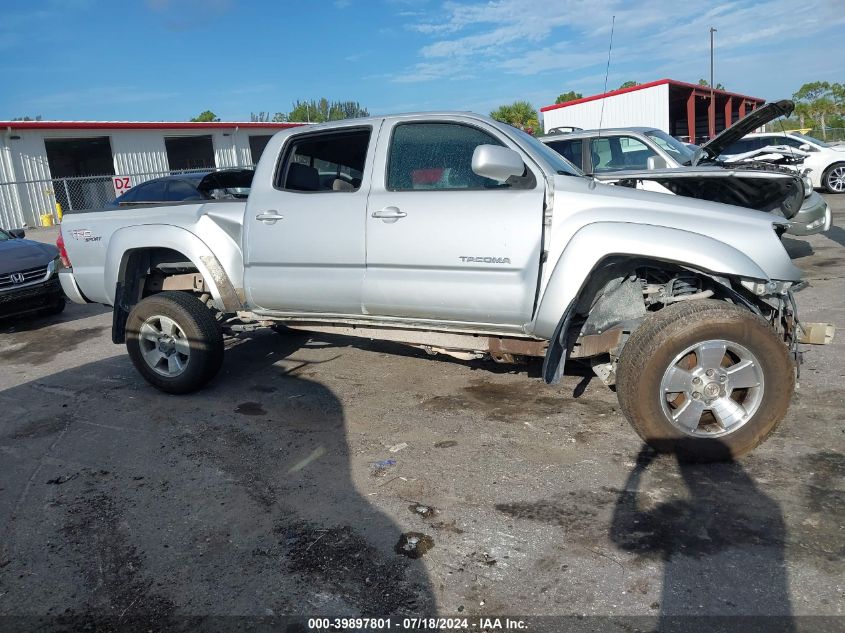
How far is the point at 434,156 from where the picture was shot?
449cm

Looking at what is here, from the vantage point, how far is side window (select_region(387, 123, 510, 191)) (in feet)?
14.3

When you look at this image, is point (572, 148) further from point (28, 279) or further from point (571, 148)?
point (28, 279)

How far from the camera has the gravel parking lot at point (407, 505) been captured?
2820mm

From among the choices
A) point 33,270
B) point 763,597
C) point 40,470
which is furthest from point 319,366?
point 33,270

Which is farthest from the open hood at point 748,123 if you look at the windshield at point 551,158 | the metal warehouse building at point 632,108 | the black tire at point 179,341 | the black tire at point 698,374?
the metal warehouse building at point 632,108

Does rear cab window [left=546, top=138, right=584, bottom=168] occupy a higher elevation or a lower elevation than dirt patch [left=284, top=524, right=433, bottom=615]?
higher

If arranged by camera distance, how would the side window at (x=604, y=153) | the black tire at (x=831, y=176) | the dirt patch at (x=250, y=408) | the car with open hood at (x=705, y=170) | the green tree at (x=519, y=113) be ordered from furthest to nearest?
the green tree at (x=519, y=113) → the black tire at (x=831, y=176) → the side window at (x=604, y=153) → the dirt patch at (x=250, y=408) → the car with open hood at (x=705, y=170)

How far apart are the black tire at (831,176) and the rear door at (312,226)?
16.1 meters

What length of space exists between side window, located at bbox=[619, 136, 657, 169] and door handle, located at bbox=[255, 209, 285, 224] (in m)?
5.78

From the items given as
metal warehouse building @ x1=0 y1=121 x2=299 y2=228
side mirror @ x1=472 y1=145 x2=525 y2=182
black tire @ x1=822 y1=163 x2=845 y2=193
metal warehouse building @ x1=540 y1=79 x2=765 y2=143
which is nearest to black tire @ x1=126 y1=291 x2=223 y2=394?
side mirror @ x1=472 y1=145 x2=525 y2=182

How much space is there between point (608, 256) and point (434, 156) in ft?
4.51

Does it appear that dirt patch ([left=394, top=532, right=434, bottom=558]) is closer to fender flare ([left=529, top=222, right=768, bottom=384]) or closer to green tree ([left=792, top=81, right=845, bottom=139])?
fender flare ([left=529, top=222, right=768, bottom=384])

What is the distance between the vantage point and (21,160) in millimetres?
24688

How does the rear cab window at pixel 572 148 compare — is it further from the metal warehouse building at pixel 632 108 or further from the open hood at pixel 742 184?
the metal warehouse building at pixel 632 108
